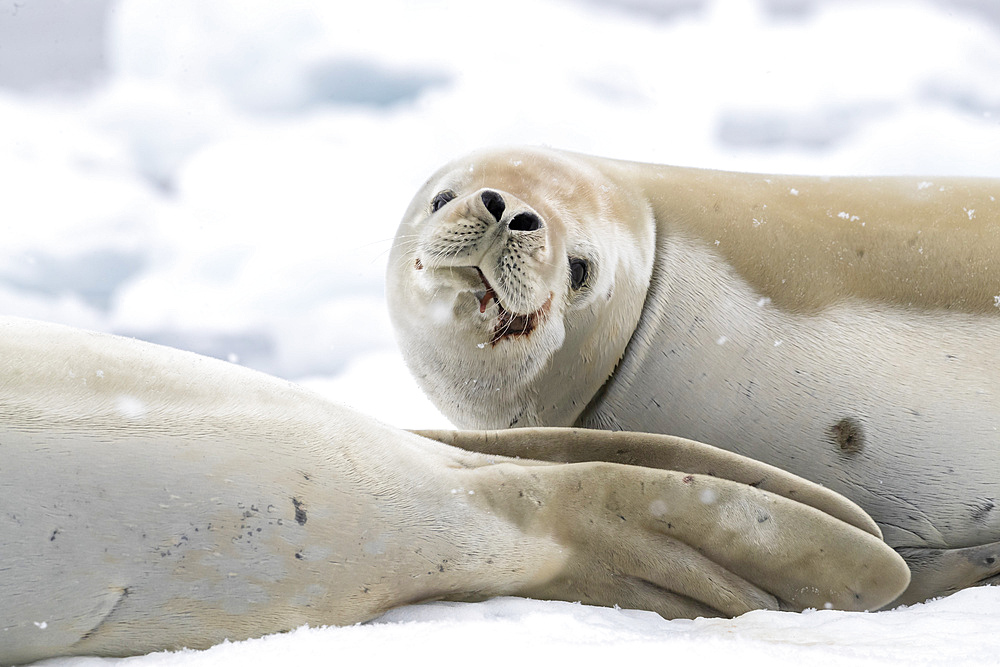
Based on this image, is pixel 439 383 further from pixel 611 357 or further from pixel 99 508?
pixel 99 508

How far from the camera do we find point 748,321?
82.1 inches

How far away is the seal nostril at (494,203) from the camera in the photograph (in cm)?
201

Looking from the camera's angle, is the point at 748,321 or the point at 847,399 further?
the point at 748,321

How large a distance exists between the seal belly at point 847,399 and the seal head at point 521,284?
0.13m

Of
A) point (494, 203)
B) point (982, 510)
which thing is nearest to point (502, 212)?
point (494, 203)

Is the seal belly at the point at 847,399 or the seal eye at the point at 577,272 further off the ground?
the seal eye at the point at 577,272

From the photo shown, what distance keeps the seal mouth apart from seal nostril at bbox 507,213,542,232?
14cm

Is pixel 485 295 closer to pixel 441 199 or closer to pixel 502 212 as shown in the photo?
pixel 502 212

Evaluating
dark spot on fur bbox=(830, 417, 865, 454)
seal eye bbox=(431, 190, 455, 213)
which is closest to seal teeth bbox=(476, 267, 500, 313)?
seal eye bbox=(431, 190, 455, 213)

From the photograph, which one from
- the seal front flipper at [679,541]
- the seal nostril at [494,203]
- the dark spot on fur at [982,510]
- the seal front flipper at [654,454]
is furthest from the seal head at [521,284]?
the dark spot on fur at [982,510]

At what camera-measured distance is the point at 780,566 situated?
4.83 ft

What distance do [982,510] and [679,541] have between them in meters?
0.78

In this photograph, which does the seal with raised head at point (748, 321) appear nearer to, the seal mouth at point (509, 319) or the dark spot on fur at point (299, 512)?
the seal mouth at point (509, 319)

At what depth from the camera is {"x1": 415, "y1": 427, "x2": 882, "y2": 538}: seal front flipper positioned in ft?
5.13
